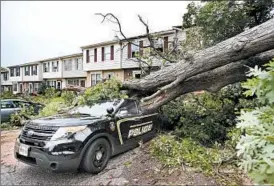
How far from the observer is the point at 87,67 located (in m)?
28.0

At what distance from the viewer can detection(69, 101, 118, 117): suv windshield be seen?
579 cm

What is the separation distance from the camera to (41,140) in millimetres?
4695

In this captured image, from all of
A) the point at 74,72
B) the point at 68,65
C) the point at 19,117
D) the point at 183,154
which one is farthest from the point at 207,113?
the point at 68,65

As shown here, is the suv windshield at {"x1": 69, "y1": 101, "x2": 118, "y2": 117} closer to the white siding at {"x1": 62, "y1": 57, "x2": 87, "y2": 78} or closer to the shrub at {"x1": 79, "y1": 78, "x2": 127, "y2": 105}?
the shrub at {"x1": 79, "y1": 78, "x2": 127, "y2": 105}

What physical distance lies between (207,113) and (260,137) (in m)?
5.44

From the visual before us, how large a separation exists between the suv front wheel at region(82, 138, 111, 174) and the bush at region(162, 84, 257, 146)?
96.2 inches

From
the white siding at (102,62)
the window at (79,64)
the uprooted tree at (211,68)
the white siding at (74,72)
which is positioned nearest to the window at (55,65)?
the white siding at (74,72)

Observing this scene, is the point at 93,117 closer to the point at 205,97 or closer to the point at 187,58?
the point at 187,58

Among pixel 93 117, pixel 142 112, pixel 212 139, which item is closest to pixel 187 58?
pixel 142 112

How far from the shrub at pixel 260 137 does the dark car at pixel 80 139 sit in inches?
128

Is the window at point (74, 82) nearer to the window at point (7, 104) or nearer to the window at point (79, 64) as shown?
the window at point (79, 64)

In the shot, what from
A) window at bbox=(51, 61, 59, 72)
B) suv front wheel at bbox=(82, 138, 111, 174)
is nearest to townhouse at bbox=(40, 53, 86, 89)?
window at bbox=(51, 61, 59, 72)

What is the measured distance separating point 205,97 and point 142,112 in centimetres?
250

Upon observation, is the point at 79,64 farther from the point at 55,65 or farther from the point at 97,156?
the point at 97,156
